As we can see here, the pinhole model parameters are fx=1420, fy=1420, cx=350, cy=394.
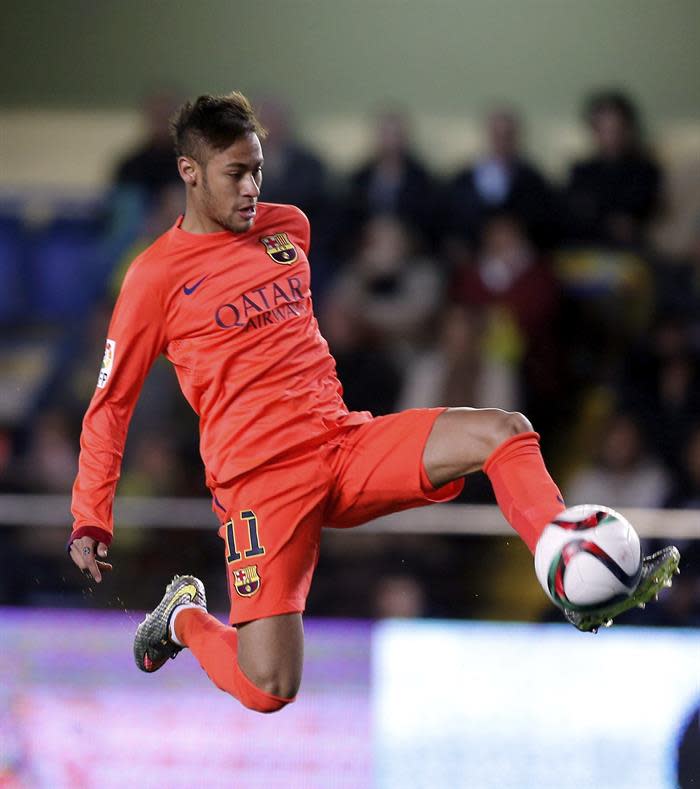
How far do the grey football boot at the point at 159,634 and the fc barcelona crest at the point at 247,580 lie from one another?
0.42 meters

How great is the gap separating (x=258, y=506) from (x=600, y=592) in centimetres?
83

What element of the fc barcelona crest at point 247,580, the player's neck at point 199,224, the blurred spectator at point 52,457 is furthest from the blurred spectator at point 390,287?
the fc barcelona crest at point 247,580

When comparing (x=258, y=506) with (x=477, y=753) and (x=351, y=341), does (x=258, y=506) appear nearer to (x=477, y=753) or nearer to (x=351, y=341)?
(x=477, y=753)

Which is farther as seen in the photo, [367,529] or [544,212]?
[544,212]

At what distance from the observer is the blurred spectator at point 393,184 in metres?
6.05

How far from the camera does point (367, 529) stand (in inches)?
191

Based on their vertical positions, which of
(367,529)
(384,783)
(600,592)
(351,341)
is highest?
(600,592)

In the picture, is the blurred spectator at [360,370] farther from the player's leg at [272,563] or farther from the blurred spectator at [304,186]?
the player's leg at [272,563]

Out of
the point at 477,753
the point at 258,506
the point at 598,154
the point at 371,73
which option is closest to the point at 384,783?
the point at 477,753

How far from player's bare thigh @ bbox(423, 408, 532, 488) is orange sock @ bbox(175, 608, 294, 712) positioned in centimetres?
63

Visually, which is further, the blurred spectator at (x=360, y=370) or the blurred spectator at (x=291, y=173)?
the blurred spectator at (x=291, y=173)

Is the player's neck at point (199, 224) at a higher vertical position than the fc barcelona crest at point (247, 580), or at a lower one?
higher

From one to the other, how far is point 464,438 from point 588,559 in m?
0.42

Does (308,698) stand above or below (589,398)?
below
